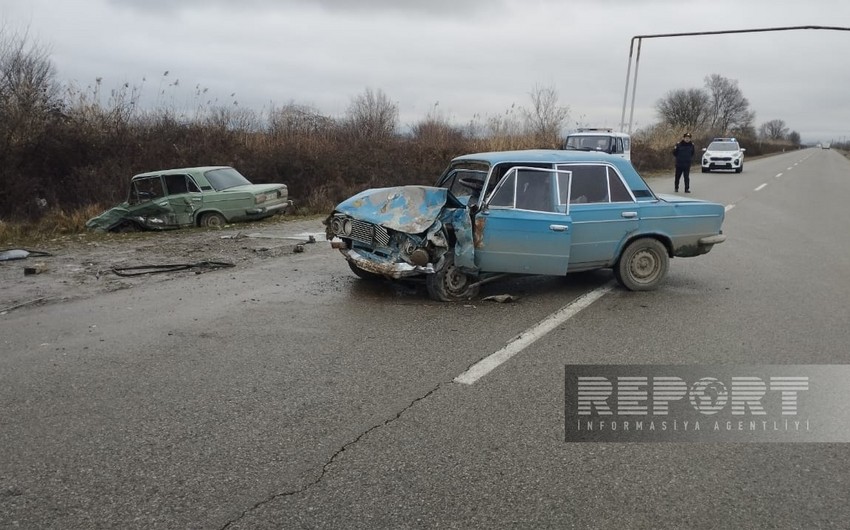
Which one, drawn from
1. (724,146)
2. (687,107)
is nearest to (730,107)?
(687,107)

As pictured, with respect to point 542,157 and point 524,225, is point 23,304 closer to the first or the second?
point 524,225

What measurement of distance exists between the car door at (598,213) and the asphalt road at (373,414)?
1.83ft

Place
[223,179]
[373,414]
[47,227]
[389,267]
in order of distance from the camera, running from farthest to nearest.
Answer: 1. [223,179]
2. [47,227]
3. [389,267]
4. [373,414]

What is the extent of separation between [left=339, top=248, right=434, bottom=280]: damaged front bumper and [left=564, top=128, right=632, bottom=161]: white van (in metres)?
15.3

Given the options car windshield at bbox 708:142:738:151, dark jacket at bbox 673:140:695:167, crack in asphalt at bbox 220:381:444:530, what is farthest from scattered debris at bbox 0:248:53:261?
car windshield at bbox 708:142:738:151

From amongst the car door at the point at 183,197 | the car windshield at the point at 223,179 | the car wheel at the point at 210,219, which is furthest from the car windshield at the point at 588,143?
the car door at the point at 183,197

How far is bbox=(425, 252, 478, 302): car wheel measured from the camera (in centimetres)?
693

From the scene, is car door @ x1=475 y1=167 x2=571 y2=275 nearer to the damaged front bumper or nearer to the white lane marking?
the white lane marking

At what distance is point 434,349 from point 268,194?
10241 mm

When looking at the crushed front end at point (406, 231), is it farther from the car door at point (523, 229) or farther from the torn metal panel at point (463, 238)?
the car door at point (523, 229)

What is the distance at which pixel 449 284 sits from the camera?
7000 mm

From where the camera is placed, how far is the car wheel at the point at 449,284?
22.7ft

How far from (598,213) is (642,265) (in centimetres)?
93

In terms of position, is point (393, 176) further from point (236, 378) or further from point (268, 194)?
point (236, 378)
